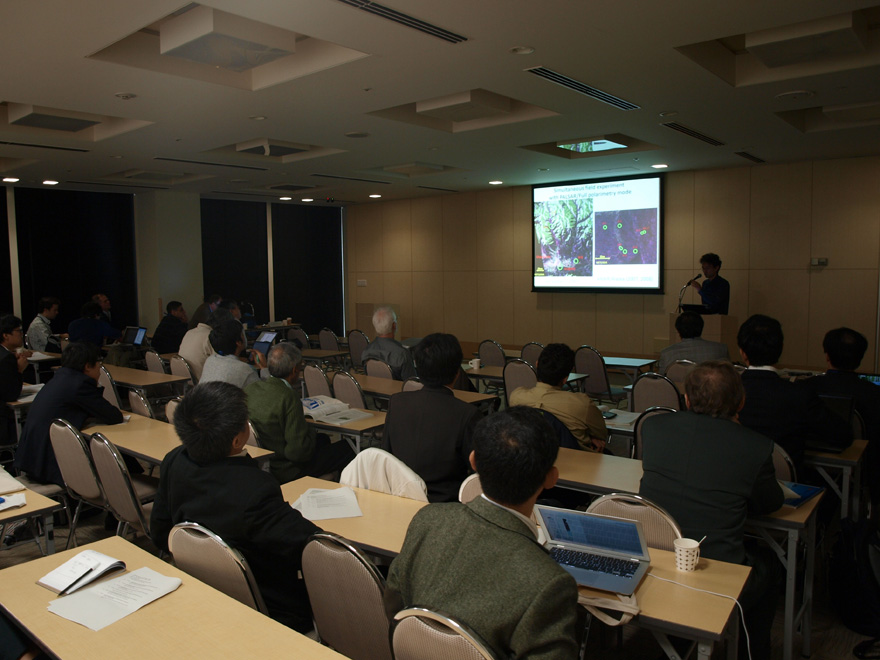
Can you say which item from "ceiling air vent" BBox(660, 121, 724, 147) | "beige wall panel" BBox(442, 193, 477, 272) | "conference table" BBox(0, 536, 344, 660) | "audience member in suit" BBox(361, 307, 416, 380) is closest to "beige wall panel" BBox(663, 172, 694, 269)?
"ceiling air vent" BBox(660, 121, 724, 147)

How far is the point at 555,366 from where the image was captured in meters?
3.87

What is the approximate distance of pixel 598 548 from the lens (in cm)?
226

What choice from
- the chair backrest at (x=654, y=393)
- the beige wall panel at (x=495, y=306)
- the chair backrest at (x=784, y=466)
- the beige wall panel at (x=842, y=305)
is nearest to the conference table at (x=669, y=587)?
the chair backrest at (x=784, y=466)

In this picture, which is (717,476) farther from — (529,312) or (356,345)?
(529,312)

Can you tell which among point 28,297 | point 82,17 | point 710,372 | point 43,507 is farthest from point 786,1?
point 28,297

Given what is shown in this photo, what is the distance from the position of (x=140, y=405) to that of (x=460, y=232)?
867 centimetres

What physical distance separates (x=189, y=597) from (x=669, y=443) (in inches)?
72.9

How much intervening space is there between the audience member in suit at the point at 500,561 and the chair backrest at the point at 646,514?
2.43ft

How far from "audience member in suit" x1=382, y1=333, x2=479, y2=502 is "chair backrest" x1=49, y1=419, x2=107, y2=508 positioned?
5.60 ft

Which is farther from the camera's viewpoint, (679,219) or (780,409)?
(679,219)

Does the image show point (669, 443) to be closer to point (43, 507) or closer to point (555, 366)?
point (555, 366)

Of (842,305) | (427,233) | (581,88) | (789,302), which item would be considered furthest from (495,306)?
(581,88)

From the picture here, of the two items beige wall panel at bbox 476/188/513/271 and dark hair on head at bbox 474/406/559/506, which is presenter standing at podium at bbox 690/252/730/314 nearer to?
beige wall panel at bbox 476/188/513/271

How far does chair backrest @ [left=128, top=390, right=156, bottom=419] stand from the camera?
4.99 metres
